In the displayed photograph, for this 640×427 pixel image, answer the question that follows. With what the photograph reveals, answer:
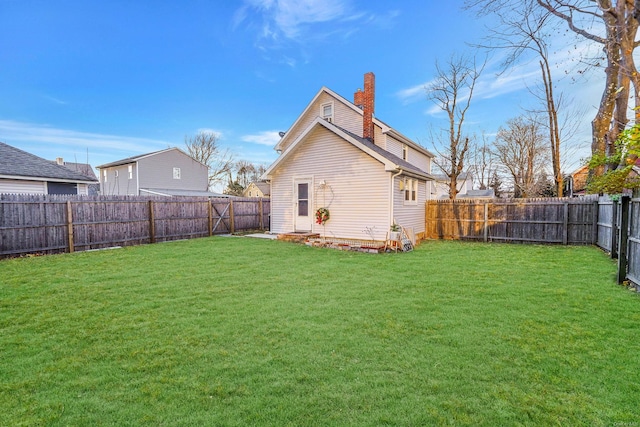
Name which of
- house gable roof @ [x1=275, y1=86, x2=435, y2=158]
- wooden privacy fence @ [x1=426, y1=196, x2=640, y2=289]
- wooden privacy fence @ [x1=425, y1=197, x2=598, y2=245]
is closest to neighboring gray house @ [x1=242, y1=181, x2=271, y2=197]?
house gable roof @ [x1=275, y1=86, x2=435, y2=158]

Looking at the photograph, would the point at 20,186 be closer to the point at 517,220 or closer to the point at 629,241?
the point at 629,241

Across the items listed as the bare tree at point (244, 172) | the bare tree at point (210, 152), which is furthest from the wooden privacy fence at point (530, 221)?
the bare tree at point (244, 172)

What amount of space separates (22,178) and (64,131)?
18596 mm

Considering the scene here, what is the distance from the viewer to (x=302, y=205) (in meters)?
A: 13.1

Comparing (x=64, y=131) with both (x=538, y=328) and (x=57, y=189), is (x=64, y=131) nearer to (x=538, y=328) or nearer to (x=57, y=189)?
(x=57, y=189)

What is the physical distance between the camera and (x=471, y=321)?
408 cm

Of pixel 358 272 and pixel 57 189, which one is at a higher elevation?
Result: pixel 57 189

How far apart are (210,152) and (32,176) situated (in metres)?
26.9

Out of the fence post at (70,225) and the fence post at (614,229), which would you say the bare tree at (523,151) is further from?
the fence post at (70,225)

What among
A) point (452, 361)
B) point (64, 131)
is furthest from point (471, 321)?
point (64, 131)

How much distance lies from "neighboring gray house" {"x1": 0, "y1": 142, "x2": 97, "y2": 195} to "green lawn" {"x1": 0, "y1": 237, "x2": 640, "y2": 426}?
9756 millimetres

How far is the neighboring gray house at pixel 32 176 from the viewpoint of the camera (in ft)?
42.9

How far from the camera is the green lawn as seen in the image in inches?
92.0

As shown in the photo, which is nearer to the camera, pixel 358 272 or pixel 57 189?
pixel 358 272
